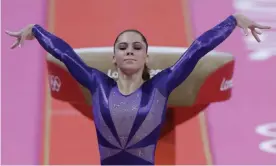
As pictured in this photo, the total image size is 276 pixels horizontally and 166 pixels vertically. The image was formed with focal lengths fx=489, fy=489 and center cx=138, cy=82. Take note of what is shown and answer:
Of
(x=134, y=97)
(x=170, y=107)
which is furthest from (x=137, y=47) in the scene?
(x=170, y=107)

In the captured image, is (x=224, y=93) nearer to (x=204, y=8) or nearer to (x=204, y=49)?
(x=204, y=49)

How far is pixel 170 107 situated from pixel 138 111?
51cm

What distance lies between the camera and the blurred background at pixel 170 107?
2.64 metres

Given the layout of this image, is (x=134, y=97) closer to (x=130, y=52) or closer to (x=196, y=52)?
(x=130, y=52)

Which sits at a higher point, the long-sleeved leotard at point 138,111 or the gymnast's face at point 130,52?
the gymnast's face at point 130,52

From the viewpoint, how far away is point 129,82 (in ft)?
5.72

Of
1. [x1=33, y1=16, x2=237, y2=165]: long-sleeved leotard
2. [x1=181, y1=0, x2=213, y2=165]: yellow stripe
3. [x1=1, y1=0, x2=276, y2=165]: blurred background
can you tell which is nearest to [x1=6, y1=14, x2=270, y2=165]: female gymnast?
[x1=33, y1=16, x2=237, y2=165]: long-sleeved leotard

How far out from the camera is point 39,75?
3.17 meters

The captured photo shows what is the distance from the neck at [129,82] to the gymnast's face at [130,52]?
22mm

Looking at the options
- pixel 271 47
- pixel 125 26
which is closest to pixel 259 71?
pixel 271 47

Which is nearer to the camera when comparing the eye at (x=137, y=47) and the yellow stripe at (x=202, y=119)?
the eye at (x=137, y=47)

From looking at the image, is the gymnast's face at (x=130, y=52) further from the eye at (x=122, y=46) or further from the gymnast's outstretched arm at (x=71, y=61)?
the gymnast's outstretched arm at (x=71, y=61)

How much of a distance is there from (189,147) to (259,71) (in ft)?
2.58

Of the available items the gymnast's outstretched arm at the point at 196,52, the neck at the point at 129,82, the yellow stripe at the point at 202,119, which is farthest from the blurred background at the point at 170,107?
the gymnast's outstretched arm at the point at 196,52
